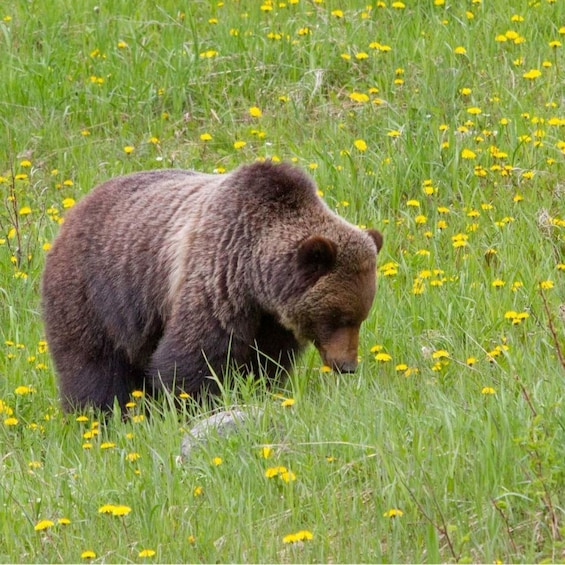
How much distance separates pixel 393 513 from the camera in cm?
427

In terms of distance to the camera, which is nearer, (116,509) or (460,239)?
(116,509)

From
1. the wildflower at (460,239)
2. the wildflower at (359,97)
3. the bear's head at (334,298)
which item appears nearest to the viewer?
the bear's head at (334,298)

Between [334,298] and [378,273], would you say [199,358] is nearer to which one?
[334,298]

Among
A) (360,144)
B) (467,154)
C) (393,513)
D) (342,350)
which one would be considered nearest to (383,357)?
(342,350)

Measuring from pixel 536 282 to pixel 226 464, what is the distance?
98.7 inches

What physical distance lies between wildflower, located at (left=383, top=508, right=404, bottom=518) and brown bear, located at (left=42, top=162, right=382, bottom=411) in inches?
76.8

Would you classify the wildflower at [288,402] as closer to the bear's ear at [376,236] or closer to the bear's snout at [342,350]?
the bear's snout at [342,350]

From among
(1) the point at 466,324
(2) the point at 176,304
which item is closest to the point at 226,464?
(2) the point at 176,304

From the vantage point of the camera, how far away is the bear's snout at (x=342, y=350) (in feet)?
20.5

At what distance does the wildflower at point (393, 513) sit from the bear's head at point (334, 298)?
193 cm

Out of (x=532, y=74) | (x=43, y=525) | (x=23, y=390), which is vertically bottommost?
(x=23, y=390)

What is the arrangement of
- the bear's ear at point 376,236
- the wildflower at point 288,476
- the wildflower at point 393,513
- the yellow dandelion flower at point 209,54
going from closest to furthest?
1. the wildflower at point 393,513
2. the wildflower at point 288,476
3. the bear's ear at point 376,236
4. the yellow dandelion flower at point 209,54

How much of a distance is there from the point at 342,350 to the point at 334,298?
0.27 meters

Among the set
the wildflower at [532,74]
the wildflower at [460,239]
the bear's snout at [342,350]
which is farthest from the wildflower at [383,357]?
the wildflower at [532,74]
